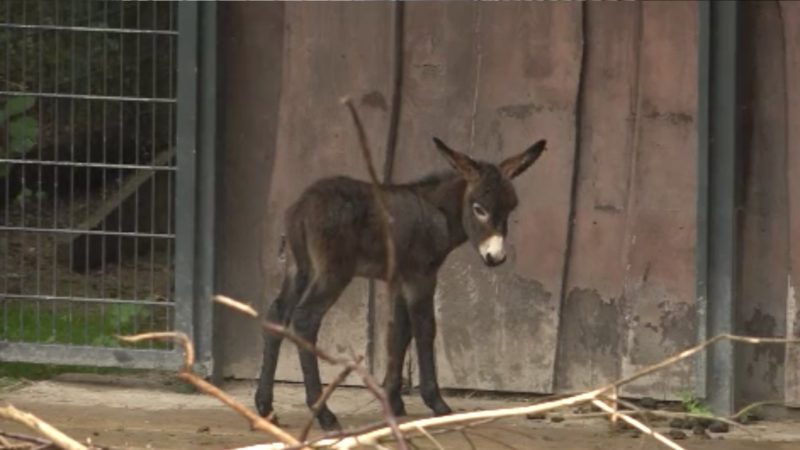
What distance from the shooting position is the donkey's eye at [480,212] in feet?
27.2

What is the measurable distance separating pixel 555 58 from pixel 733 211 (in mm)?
1059

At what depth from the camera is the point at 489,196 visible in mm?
8289

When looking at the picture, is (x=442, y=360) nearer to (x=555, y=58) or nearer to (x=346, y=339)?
(x=346, y=339)

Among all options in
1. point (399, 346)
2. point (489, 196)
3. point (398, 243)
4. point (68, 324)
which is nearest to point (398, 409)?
point (399, 346)

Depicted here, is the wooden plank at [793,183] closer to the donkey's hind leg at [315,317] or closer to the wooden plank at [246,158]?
the donkey's hind leg at [315,317]

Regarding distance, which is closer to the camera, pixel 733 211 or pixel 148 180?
pixel 733 211

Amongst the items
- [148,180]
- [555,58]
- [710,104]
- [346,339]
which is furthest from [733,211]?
[148,180]

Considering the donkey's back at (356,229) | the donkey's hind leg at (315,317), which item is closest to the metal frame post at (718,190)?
the donkey's back at (356,229)

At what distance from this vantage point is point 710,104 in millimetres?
8641

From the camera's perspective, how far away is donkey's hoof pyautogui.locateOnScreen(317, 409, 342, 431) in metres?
8.23

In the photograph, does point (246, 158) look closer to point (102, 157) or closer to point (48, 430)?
point (102, 157)

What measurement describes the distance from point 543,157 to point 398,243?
994 millimetres

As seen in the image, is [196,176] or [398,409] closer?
[398,409]

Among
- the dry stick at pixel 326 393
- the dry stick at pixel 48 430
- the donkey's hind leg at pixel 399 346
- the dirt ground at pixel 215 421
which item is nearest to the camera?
the dry stick at pixel 326 393
